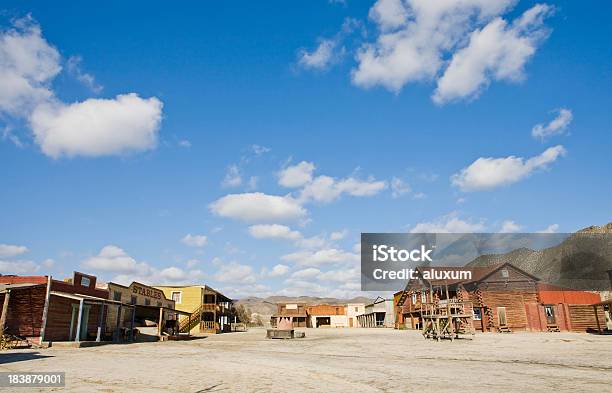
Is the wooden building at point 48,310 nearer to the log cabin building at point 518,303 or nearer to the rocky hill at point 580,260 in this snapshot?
the log cabin building at point 518,303

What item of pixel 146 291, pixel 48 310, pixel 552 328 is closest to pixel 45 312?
pixel 48 310

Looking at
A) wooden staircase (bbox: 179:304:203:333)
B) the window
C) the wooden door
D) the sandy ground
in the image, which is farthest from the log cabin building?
the window

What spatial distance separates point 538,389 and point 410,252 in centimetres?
7250

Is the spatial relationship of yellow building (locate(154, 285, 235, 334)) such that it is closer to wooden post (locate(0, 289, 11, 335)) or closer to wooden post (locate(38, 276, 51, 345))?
wooden post (locate(38, 276, 51, 345))

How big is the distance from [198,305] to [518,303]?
39.4 metres

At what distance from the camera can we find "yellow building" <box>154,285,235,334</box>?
54.1 metres

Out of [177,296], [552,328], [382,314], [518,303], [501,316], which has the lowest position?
[552,328]

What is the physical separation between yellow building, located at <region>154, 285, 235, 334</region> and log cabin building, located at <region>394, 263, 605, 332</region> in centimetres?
2738

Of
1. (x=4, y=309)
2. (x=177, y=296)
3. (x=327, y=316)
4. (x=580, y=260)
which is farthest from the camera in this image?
(x=580, y=260)

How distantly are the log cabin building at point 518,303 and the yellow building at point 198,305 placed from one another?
89.8 feet

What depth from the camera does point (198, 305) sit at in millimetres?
55719

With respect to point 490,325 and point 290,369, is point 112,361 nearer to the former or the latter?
point 290,369

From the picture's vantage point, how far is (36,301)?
86.8 feet

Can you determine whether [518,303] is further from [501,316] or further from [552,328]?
[552,328]
